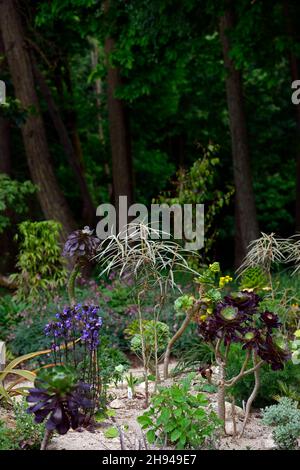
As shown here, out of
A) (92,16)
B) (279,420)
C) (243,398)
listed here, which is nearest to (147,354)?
(243,398)

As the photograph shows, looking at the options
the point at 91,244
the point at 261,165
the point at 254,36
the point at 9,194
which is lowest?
the point at 91,244

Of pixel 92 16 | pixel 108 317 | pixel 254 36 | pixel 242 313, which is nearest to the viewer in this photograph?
pixel 242 313

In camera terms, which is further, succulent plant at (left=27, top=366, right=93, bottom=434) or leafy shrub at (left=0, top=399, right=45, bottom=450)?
leafy shrub at (left=0, top=399, right=45, bottom=450)

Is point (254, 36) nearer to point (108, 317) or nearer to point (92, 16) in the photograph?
point (92, 16)

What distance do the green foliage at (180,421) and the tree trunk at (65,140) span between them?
35.8 ft

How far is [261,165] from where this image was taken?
58.6 ft

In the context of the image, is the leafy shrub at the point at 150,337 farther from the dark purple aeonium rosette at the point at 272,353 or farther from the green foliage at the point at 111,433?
the dark purple aeonium rosette at the point at 272,353

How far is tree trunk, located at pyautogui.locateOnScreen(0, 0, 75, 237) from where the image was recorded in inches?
488

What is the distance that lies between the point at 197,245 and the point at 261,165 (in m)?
8.34

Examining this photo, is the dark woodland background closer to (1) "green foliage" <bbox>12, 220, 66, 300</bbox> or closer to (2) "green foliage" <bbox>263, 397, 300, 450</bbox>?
(1) "green foliage" <bbox>12, 220, 66, 300</bbox>

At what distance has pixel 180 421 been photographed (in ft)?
14.5

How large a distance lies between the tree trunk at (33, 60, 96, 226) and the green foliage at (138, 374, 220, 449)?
10.9 m

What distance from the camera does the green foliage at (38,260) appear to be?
9.22 meters

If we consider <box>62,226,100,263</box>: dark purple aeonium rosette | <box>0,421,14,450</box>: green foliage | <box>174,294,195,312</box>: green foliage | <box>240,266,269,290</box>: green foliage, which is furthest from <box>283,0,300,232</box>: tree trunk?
<box>0,421,14,450</box>: green foliage
